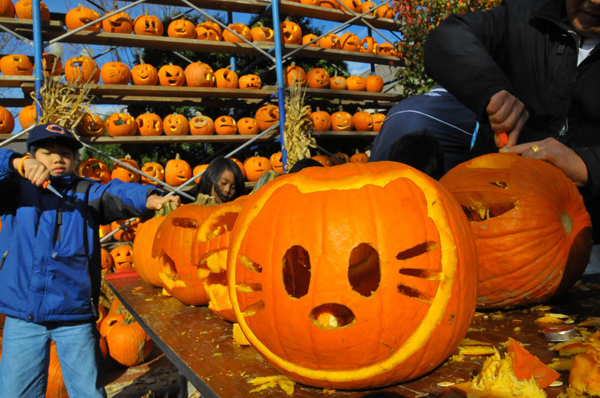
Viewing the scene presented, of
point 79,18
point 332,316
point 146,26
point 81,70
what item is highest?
point 79,18

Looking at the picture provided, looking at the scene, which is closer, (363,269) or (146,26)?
(363,269)

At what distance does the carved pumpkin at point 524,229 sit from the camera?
1.28 meters

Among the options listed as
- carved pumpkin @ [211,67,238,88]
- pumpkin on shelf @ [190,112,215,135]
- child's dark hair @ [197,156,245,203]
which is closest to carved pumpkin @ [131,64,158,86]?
pumpkin on shelf @ [190,112,215,135]

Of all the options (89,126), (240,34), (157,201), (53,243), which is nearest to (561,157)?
(157,201)

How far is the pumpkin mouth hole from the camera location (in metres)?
1.02

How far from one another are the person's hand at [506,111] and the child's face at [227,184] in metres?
2.93

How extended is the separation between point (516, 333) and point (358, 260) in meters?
0.47

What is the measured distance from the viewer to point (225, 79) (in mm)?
7320

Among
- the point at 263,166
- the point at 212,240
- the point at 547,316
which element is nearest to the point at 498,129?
the point at 547,316

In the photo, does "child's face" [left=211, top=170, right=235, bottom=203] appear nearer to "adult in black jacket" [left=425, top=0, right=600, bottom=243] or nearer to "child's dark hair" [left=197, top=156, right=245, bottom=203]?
"child's dark hair" [left=197, top=156, right=245, bottom=203]

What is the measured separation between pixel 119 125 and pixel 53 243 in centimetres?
422

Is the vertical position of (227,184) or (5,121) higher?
(5,121)

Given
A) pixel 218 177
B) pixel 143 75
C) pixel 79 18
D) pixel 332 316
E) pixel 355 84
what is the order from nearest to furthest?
1. pixel 332 316
2. pixel 218 177
3. pixel 79 18
4. pixel 143 75
5. pixel 355 84

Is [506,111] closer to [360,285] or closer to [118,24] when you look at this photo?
[360,285]
